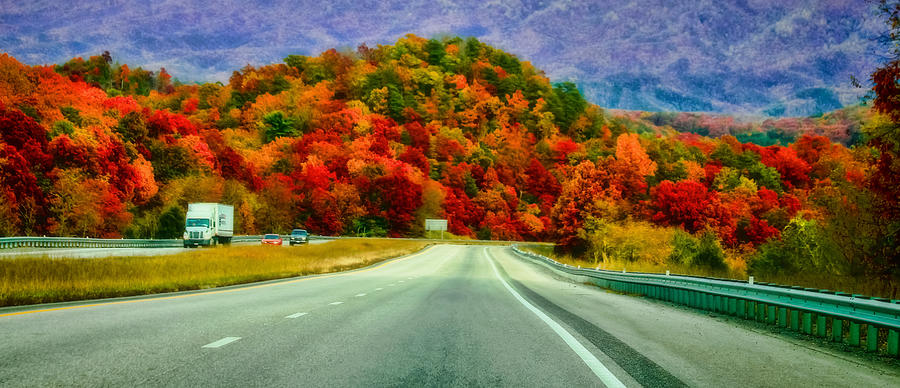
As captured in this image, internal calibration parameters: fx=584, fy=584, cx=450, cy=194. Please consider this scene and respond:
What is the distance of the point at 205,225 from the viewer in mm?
47031

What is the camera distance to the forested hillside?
4488cm

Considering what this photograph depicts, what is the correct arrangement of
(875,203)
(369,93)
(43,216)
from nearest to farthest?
1. (875,203)
2. (43,216)
3. (369,93)

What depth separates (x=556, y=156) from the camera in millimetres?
116250

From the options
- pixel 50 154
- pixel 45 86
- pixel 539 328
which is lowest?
pixel 539 328

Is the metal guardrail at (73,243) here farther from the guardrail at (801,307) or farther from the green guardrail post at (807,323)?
the green guardrail post at (807,323)

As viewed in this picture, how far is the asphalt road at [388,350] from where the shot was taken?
17.6 ft

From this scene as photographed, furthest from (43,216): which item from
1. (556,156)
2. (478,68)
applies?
(478,68)

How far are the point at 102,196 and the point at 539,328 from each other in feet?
174

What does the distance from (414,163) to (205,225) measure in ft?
173

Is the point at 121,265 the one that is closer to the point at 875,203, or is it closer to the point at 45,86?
the point at 875,203

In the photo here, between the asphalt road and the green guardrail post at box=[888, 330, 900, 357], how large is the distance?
0.55 meters

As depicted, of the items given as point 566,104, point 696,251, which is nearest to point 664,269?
point 696,251

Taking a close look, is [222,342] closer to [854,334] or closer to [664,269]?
[854,334]

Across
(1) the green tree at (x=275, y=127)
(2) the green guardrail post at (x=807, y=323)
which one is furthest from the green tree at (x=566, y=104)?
(2) the green guardrail post at (x=807, y=323)
